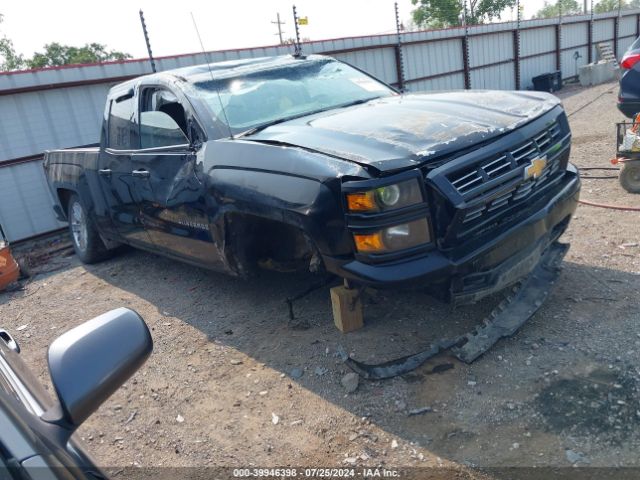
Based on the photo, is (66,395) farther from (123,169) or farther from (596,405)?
(123,169)

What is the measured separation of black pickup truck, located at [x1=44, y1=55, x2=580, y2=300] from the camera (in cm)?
297

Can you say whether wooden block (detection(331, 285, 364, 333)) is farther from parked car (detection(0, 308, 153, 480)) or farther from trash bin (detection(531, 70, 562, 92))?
trash bin (detection(531, 70, 562, 92))

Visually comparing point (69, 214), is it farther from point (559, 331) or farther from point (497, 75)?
point (497, 75)

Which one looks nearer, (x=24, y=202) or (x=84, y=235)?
(x=84, y=235)

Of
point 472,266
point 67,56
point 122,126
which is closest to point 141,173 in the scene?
point 122,126

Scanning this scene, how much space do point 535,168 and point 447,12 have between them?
37.5 m

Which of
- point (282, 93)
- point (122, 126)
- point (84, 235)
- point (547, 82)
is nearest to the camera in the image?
point (282, 93)

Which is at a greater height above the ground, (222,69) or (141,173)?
(222,69)

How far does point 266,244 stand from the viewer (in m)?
3.96

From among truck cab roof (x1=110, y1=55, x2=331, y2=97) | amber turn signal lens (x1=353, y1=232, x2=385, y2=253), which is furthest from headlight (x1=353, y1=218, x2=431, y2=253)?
truck cab roof (x1=110, y1=55, x2=331, y2=97)

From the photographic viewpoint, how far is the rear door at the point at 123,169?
189 inches

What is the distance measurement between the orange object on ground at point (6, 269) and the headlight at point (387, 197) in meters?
4.73

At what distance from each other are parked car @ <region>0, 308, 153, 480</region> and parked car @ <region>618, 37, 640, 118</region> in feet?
22.4

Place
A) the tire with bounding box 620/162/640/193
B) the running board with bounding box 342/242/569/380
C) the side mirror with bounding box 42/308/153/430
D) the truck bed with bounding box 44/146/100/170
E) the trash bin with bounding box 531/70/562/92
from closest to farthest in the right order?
the side mirror with bounding box 42/308/153/430 < the running board with bounding box 342/242/569/380 < the truck bed with bounding box 44/146/100/170 < the tire with bounding box 620/162/640/193 < the trash bin with bounding box 531/70/562/92
